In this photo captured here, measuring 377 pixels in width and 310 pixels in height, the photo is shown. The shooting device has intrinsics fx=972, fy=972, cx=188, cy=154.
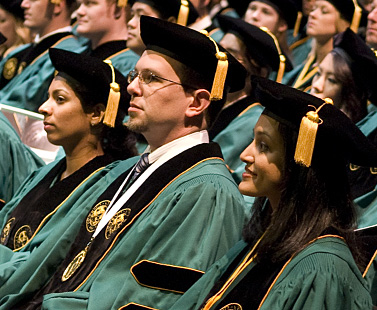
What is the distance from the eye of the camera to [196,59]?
3857mm

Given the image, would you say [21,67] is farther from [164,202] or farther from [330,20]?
[164,202]

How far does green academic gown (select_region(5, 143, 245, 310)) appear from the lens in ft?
11.2

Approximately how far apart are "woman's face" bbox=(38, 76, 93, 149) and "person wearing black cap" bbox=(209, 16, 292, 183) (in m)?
1.37

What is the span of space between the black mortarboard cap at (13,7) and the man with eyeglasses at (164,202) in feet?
14.2

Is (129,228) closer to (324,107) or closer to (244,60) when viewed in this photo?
(324,107)

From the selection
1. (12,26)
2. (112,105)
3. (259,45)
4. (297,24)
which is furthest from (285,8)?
(112,105)

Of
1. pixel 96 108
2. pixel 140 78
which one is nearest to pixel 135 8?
pixel 96 108

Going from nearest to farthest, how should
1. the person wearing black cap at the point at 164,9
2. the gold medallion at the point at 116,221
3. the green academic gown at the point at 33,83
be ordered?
the gold medallion at the point at 116,221
the person wearing black cap at the point at 164,9
the green academic gown at the point at 33,83

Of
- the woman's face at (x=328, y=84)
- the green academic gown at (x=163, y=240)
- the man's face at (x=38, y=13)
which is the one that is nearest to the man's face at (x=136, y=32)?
the man's face at (x=38, y=13)

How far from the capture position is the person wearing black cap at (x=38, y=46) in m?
7.54

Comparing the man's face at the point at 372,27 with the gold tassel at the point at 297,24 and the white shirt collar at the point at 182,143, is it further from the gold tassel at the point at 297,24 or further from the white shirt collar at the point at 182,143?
the white shirt collar at the point at 182,143

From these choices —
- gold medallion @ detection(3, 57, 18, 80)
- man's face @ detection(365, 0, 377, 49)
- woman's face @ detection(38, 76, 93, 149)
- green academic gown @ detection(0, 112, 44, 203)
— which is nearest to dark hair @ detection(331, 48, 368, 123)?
man's face @ detection(365, 0, 377, 49)

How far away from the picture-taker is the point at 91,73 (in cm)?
450

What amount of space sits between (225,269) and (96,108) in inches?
61.3
